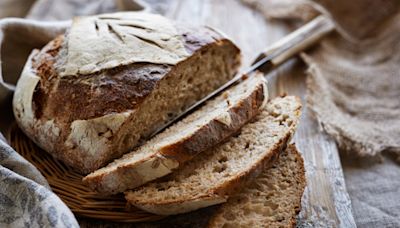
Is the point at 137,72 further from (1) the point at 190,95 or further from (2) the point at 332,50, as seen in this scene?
(2) the point at 332,50

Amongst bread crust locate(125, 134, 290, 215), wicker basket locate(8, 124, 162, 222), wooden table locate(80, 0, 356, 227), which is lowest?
wicker basket locate(8, 124, 162, 222)

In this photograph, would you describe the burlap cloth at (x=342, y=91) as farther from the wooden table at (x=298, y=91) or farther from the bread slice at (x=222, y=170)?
the bread slice at (x=222, y=170)

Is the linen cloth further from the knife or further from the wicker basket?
the wicker basket

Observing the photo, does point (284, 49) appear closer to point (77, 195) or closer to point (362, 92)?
point (362, 92)

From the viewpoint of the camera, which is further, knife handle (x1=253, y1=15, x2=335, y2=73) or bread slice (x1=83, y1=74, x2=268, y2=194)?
knife handle (x1=253, y1=15, x2=335, y2=73)

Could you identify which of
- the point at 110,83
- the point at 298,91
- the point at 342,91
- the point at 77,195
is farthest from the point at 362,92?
the point at 77,195

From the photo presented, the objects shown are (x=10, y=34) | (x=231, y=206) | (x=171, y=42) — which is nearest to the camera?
(x=231, y=206)

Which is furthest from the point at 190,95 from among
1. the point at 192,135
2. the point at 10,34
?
the point at 10,34

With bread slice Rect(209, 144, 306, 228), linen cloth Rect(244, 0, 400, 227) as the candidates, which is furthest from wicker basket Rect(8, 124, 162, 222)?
linen cloth Rect(244, 0, 400, 227)
